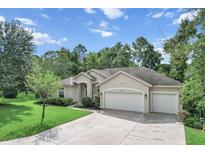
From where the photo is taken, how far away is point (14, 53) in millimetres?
21078

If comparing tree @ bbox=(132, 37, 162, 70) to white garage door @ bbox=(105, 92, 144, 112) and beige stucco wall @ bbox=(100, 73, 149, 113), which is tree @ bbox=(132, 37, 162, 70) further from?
white garage door @ bbox=(105, 92, 144, 112)

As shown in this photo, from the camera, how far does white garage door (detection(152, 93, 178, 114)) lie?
54.5 ft

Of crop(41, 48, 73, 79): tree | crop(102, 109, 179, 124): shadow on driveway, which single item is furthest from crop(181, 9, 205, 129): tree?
crop(41, 48, 73, 79): tree

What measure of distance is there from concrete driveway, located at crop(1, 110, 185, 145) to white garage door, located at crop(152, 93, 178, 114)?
1.79 metres

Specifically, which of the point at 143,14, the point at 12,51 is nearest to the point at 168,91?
the point at 143,14

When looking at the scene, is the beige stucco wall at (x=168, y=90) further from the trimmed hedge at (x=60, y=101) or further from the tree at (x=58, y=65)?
the tree at (x=58, y=65)

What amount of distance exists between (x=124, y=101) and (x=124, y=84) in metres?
1.49

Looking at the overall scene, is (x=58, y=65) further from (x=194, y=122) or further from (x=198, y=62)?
(x=198, y=62)

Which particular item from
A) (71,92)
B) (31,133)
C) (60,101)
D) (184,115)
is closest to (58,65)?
(71,92)

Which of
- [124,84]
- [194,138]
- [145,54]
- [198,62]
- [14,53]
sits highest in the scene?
[145,54]

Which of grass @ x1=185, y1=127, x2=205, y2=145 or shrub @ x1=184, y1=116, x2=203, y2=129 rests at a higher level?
shrub @ x1=184, y1=116, x2=203, y2=129

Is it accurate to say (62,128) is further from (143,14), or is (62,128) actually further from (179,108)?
(179,108)
